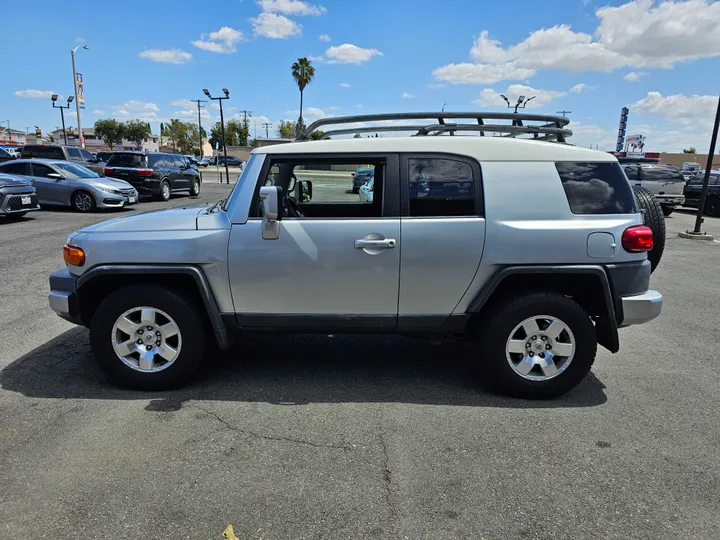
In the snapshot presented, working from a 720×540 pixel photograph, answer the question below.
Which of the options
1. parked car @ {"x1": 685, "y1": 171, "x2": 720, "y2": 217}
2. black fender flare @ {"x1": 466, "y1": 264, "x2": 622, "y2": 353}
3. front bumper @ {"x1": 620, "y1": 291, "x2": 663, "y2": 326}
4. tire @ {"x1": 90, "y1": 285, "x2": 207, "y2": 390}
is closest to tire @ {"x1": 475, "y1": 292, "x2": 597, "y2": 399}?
black fender flare @ {"x1": 466, "y1": 264, "x2": 622, "y2": 353}

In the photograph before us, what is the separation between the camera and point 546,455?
3.04m

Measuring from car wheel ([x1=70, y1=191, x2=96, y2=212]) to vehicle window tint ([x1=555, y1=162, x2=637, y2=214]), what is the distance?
1478 cm

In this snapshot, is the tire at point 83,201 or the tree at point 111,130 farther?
the tree at point 111,130

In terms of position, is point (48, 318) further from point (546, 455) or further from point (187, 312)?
point (546, 455)

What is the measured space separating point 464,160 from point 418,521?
2.38 meters


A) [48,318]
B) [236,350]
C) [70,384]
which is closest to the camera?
[70,384]

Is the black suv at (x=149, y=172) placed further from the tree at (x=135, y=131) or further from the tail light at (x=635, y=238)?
the tree at (x=135, y=131)

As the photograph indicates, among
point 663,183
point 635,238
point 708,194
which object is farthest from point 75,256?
point 708,194

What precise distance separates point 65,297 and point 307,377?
1910 millimetres

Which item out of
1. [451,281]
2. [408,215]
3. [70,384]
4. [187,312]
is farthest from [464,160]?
[70,384]

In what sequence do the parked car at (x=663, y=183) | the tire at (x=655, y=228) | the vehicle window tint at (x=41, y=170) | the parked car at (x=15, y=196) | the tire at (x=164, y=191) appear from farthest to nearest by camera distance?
the tire at (x=164, y=191)
the parked car at (x=663, y=183)
the vehicle window tint at (x=41, y=170)
the parked car at (x=15, y=196)
the tire at (x=655, y=228)

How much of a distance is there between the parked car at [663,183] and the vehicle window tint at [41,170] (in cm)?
1909

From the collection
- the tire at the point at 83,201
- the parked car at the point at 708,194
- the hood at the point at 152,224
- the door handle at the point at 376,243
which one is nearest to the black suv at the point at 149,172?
the tire at the point at 83,201

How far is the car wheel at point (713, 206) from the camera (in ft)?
62.1
